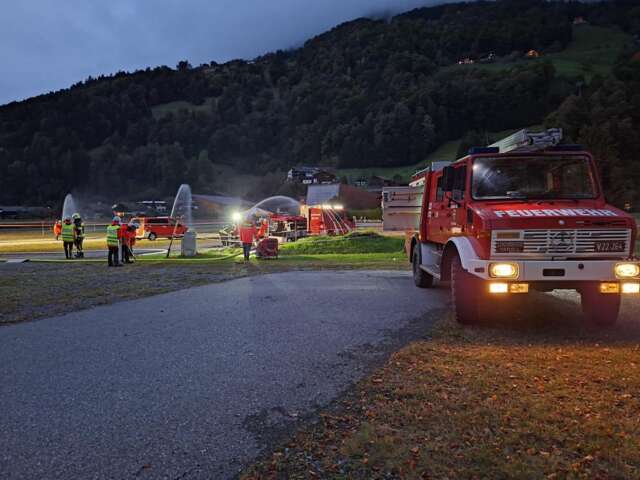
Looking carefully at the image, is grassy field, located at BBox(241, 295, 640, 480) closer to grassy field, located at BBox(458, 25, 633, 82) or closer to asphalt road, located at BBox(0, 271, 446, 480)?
asphalt road, located at BBox(0, 271, 446, 480)

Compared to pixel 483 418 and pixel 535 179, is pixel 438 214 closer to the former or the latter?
pixel 535 179

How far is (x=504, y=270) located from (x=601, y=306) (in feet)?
5.87

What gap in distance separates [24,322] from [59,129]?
145354mm

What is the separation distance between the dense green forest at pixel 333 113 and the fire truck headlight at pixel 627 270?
4579cm

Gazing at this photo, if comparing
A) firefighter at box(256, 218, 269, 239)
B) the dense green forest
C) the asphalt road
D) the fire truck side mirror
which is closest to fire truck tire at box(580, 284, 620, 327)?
the asphalt road

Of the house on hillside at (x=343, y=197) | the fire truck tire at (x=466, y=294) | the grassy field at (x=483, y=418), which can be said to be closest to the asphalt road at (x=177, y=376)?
the grassy field at (x=483, y=418)

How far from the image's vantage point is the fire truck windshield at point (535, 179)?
661cm

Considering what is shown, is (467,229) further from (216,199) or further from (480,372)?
(216,199)

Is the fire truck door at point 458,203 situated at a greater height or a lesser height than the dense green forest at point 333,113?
lesser

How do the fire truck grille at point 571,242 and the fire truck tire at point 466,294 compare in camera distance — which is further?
the fire truck tire at point 466,294

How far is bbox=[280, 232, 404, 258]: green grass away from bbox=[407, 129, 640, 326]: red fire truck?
11795 millimetres

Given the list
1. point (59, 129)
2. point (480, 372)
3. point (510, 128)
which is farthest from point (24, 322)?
point (59, 129)

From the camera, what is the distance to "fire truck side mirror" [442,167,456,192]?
744cm

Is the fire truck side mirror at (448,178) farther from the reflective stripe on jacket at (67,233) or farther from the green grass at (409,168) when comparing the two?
the green grass at (409,168)
